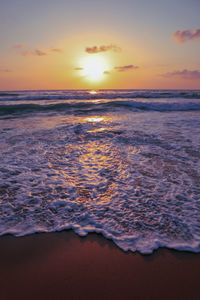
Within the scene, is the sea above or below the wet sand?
above

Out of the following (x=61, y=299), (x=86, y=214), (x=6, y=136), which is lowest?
(x=61, y=299)

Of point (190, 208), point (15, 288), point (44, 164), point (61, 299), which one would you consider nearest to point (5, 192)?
point (44, 164)

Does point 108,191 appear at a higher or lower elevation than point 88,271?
higher

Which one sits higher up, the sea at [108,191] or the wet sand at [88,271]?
the sea at [108,191]

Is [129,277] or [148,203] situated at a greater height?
[148,203]

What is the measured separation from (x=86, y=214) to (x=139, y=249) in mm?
797

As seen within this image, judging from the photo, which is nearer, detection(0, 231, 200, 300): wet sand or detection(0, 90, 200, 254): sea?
detection(0, 231, 200, 300): wet sand

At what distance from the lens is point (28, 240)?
2.07m

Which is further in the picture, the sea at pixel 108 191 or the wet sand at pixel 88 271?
the sea at pixel 108 191

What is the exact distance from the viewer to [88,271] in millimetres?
1717

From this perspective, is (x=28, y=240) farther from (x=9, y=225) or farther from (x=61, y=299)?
(x=61, y=299)

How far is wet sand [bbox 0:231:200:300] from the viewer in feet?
5.02

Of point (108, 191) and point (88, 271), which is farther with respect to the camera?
point (108, 191)

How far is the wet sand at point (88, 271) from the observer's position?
1.53 metres
